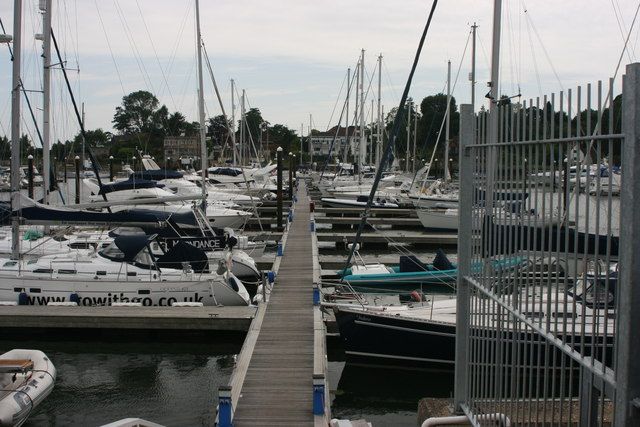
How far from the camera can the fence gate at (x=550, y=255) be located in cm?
322

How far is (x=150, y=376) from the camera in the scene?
1723cm

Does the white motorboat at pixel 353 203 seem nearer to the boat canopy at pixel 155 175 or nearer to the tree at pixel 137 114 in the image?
the boat canopy at pixel 155 175

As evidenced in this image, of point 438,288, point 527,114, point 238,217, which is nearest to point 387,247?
point 238,217

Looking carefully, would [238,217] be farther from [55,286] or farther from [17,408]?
[17,408]

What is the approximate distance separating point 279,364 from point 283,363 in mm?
103

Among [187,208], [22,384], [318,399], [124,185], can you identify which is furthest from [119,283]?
[124,185]

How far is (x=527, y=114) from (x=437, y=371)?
13.1 metres

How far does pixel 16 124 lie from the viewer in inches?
832

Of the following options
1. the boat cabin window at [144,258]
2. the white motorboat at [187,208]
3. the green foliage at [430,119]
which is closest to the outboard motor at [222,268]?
the boat cabin window at [144,258]

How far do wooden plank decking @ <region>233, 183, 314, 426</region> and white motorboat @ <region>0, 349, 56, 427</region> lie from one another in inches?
148

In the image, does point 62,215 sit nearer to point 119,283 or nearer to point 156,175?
point 119,283

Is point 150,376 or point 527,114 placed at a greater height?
point 527,114

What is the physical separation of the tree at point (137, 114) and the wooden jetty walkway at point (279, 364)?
130 metres

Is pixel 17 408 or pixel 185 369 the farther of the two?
pixel 185 369
